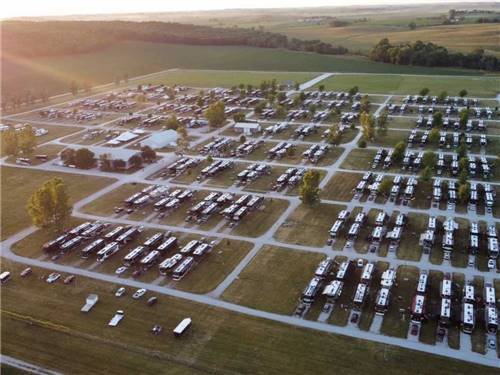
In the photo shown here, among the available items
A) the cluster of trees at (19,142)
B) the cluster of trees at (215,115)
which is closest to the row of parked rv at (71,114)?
the cluster of trees at (19,142)

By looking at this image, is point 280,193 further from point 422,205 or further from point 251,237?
point 422,205

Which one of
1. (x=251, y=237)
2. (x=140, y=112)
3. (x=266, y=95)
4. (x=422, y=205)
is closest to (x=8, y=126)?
(x=140, y=112)

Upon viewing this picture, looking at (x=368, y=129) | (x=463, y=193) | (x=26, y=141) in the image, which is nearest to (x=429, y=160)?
(x=463, y=193)

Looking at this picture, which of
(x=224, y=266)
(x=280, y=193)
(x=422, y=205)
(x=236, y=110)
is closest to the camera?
(x=224, y=266)

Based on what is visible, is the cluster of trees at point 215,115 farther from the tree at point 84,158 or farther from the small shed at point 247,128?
the tree at point 84,158

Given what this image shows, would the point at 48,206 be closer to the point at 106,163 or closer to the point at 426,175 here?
the point at 106,163

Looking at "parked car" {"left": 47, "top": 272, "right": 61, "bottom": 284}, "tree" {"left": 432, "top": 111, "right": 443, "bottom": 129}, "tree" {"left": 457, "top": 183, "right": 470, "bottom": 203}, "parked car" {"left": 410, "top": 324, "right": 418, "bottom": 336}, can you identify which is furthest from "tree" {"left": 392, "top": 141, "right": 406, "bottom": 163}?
"parked car" {"left": 47, "top": 272, "right": 61, "bottom": 284}
